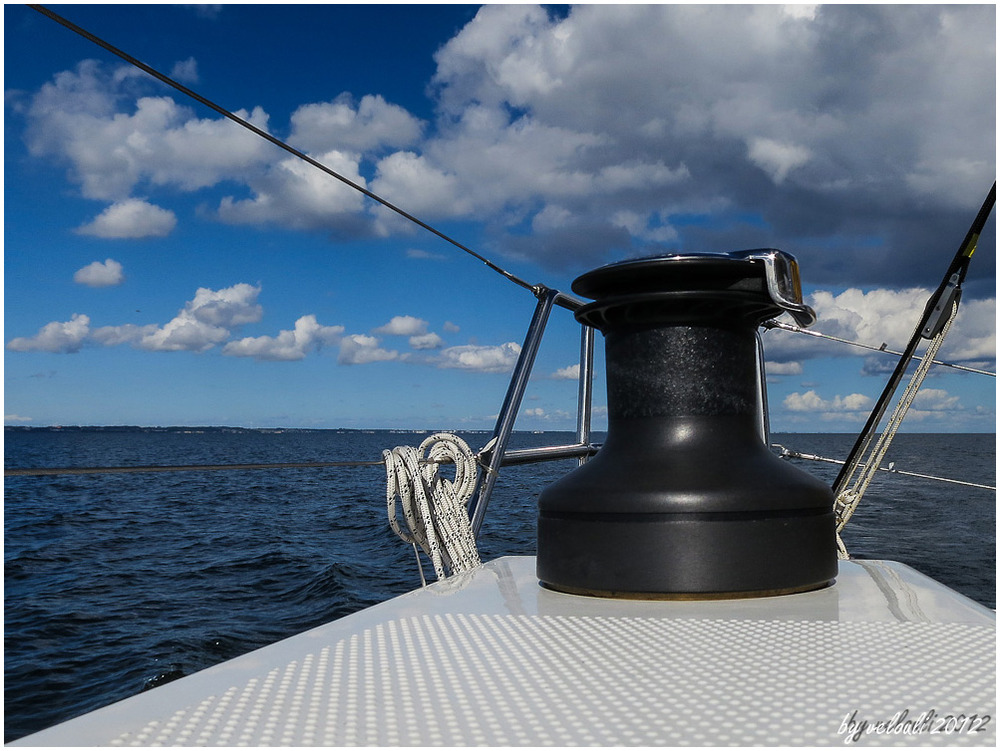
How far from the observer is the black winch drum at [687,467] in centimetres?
122

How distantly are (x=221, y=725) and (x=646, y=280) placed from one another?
0.95m

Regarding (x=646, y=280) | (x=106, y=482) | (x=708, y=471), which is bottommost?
(x=106, y=482)

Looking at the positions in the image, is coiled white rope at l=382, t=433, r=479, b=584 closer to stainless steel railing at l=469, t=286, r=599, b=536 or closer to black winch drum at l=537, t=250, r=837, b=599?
stainless steel railing at l=469, t=286, r=599, b=536

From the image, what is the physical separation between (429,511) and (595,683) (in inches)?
38.8

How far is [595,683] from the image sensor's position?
778 mm

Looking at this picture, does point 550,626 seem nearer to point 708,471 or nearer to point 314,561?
point 708,471

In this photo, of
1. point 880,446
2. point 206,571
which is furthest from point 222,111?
point 206,571

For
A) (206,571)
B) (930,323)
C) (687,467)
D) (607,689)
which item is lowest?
(206,571)

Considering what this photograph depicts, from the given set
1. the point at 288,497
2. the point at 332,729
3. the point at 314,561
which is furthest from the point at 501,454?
the point at 288,497

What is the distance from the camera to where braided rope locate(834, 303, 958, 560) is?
2.13 m

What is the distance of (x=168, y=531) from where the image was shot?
17.9m

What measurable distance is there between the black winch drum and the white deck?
9 cm

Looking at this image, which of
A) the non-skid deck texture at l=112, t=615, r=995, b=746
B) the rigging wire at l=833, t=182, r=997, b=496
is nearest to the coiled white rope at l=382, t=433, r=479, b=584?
the non-skid deck texture at l=112, t=615, r=995, b=746

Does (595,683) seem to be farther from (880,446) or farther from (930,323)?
(880,446)
